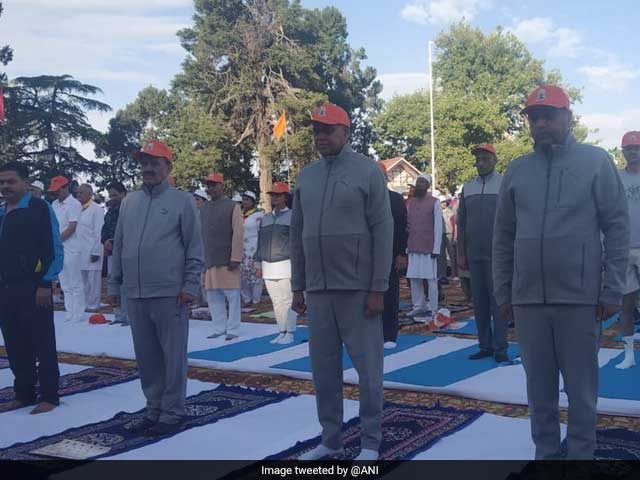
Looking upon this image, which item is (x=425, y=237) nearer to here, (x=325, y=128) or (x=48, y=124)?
(x=325, y=128)

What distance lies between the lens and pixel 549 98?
3.48m

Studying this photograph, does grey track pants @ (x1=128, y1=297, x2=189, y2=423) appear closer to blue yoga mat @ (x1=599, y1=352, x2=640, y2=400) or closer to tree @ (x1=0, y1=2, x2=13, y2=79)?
blue yoga mat @ (x1=599, y1=352, x2=640, y2=400)

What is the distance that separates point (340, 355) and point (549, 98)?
1774mm

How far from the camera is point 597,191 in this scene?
134 inches

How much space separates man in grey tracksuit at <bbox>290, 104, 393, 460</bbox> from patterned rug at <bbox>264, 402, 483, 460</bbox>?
15 centimetres

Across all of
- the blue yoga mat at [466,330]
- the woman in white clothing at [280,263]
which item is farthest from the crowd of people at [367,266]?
the woman in white clothing at [280,263]

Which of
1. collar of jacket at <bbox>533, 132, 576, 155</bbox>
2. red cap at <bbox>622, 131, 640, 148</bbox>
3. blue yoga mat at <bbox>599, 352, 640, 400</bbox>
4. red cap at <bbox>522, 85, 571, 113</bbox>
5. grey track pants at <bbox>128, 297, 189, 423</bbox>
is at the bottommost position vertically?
blue yoga mat at <bbox>599, 352, 640, 400</bbox>

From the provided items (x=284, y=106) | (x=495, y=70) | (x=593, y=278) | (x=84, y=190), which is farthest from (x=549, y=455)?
(x=495, y=70)

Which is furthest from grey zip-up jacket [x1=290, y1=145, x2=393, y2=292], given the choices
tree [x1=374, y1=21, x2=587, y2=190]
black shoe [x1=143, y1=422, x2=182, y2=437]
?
tree [x1=374, y1=21, x2=587, y2=190]

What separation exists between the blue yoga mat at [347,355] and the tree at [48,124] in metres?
29.2

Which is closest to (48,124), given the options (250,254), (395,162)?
(395,162)

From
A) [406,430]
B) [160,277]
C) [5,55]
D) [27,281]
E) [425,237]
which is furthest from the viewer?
[5,55]

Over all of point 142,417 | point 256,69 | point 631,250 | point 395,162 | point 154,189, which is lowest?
point 142,417

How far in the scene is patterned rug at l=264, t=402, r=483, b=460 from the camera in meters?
4.05
